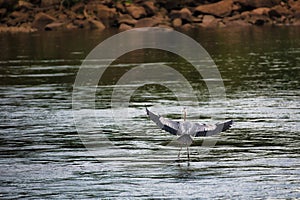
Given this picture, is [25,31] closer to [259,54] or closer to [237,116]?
[259,54]

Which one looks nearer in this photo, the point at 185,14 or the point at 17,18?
the point at 185,14

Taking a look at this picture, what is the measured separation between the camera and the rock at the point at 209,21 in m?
61.6

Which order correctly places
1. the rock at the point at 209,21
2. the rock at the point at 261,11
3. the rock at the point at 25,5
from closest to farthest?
1. the rock at the point at 209,21
2. the rock at the point at 261,11
3. the rock at the point at 25,5

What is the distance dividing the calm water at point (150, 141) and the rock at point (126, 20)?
990 inches

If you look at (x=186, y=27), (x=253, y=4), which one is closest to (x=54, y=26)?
(x=186, y=27)

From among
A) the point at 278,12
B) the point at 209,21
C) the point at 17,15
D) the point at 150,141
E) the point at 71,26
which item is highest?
the point at 278,12

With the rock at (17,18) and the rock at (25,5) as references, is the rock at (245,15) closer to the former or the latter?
the rock at (17,18)

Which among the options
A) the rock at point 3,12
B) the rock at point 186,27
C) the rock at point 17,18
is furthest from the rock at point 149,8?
the rock at point 3,12

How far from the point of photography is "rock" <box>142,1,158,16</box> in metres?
63.1

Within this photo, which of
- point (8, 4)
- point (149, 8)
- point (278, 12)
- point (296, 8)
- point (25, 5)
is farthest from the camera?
point (25, 5)

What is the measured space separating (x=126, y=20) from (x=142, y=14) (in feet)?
3.60

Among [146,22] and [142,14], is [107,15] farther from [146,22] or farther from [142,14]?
[146,22]

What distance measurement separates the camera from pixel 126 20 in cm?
6206

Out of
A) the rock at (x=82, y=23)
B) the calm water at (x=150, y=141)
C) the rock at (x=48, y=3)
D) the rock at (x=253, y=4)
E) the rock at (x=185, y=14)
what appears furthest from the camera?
the rock at (x=48, y=3)
